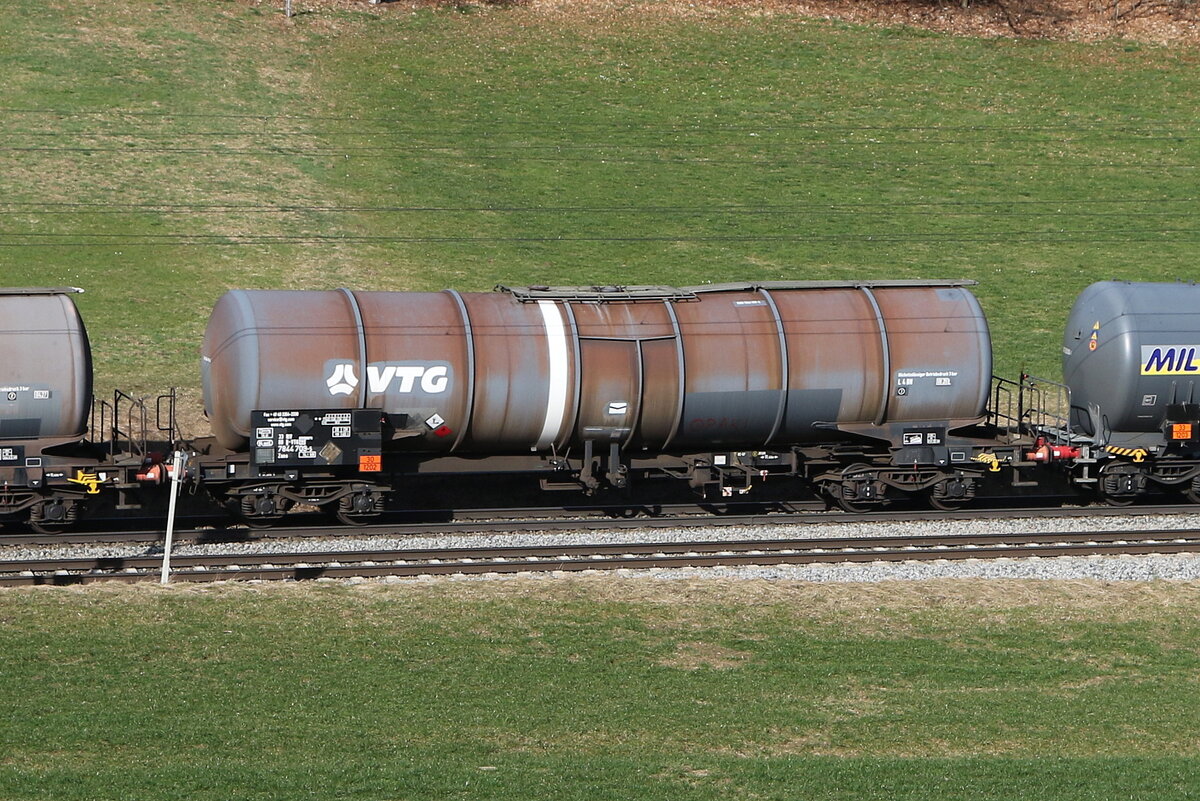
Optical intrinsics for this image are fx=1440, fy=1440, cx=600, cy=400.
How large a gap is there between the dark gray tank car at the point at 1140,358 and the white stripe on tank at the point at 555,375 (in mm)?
9876

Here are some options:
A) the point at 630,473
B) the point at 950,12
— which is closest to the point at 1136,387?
the point at 630,473

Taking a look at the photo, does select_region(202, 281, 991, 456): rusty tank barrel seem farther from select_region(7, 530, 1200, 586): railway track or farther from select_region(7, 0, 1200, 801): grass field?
select_region(7, 0, 1200, 801): grass field

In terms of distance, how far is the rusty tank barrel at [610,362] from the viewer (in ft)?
73.6

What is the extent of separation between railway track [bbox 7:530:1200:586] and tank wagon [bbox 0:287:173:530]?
199cm

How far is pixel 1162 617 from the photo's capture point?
1889 cm

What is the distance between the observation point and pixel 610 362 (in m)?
23.3

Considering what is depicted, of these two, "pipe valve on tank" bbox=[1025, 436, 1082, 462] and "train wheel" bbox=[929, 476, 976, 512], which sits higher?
"pipe valve on tank" bbox=[1025, 436, 1082, 462]

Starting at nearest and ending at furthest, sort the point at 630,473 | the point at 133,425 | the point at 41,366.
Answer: the point at 41,366 → the point at 630,473 → the point at 133,425

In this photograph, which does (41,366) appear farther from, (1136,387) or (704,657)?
(1136,387)

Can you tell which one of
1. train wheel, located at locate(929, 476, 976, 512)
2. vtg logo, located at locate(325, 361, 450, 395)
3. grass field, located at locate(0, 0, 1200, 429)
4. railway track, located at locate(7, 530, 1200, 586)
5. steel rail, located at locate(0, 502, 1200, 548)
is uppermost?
grass field, located at locate(0, 0, 1200, 429)

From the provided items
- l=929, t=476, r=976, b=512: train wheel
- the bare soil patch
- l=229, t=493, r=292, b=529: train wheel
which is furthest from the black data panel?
the bare soil patch

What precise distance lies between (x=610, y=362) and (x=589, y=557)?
11.0 ft

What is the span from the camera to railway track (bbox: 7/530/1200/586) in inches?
807

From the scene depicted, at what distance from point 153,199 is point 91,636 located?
100ft
